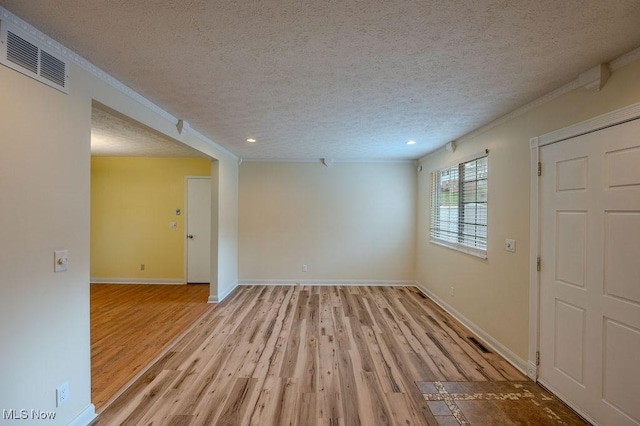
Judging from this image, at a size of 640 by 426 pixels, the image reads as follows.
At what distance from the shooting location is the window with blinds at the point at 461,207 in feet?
10.6

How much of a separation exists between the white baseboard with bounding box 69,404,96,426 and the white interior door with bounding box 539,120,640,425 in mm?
3523

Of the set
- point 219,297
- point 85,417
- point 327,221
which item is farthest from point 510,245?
point 219,297

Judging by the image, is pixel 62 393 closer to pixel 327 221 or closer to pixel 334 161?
pixel 327 221

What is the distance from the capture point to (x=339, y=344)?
296cm

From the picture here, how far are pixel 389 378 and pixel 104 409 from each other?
2.25 metres

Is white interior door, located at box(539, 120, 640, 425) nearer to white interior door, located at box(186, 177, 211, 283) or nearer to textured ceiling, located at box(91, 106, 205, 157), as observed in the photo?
textured ceiling, located at box(91, 106, 205, 157)

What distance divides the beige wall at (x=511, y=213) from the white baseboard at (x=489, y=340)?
0.13ft

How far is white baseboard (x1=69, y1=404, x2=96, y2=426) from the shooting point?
5.74ft

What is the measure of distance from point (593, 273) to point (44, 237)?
3576 millimetres

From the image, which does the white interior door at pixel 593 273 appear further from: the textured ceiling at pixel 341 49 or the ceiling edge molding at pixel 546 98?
the textured ceiling at pixel 341 49

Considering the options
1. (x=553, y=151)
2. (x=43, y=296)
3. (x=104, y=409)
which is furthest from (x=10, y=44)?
(x=553, y=151)

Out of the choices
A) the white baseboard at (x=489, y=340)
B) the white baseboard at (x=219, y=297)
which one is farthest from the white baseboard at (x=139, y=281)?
the white baseboard at (x=489, y=340)

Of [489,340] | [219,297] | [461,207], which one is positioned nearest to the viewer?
[489,340]

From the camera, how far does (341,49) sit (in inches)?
63.8
